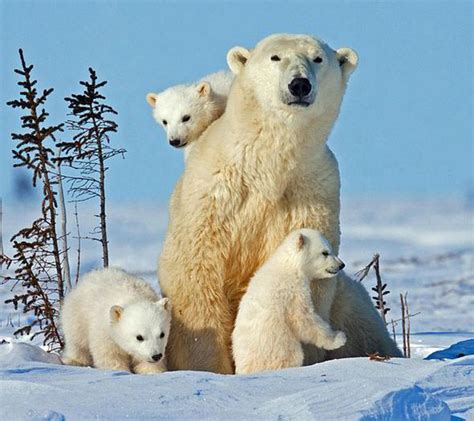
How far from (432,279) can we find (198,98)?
16.8m

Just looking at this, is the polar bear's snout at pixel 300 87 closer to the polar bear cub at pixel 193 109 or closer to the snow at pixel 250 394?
the snow at pixel 250 394

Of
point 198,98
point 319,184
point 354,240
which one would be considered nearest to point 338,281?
point 319,184

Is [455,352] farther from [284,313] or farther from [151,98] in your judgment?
[151,98]

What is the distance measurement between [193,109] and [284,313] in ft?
8.98

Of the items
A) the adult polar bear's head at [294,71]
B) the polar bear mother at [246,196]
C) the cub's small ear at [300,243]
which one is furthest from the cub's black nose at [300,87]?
the cub's small ear at [300,243]

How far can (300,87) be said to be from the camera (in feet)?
22.7

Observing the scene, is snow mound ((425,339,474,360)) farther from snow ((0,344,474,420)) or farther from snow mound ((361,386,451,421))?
snow mound ((361,386,451,421))

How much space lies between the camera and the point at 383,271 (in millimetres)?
26938

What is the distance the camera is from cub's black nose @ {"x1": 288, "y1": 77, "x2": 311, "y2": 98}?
22.6ft

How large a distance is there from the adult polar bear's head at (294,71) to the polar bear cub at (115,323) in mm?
1509

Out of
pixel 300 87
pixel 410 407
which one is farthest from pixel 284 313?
pixel 410 407

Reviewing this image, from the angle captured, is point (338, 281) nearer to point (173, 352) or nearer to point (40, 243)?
point (173, 352)

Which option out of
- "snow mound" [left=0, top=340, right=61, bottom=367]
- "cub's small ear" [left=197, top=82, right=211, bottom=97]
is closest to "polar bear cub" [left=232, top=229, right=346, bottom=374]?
"snow mound" [left=0, top=340, right=61, bottom=367]

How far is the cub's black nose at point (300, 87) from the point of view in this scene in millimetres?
6898
